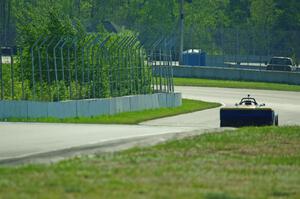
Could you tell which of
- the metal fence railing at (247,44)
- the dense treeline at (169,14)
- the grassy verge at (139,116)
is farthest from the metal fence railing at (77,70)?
the dense treeline at (169,14)

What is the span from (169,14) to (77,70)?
2976 inches

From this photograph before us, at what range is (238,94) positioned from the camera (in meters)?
61.9

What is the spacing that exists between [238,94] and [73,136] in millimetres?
38130

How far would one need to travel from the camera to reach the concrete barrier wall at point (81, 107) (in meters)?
37.2

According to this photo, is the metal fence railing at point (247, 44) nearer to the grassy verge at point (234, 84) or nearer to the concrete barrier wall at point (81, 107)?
the grassy verge at point (234, 84)

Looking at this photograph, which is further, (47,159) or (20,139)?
(20,139)

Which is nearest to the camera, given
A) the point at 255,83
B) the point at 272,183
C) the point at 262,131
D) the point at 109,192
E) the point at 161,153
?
the point at 109,192

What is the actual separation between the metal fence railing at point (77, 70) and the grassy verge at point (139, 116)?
149 centimetres

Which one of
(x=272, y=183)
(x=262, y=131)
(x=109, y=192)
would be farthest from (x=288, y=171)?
(x=262, y=131)

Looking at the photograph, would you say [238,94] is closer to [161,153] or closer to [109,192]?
[161,153]

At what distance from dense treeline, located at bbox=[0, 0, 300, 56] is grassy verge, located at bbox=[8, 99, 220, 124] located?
160 ft

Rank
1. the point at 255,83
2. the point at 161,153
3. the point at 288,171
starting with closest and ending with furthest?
the point at 288,171 < the point at 161,153 < the point at 255,83

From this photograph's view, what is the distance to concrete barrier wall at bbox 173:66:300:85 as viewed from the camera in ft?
242

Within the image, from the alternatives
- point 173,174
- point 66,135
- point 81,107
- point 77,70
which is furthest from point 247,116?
point 173,174
